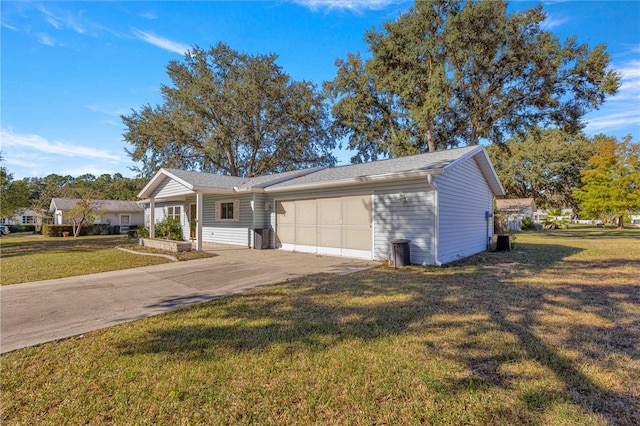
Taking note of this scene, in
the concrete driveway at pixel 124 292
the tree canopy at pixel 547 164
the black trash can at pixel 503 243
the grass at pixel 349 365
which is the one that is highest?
the tree canopy at pixel 547 164

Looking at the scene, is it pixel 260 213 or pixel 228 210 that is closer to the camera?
pixel 260 213

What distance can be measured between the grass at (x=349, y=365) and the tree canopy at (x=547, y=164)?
105ft

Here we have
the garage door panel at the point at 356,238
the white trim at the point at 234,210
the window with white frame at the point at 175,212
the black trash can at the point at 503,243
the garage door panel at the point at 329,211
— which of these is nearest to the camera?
the garage door panel at the point at 356,238

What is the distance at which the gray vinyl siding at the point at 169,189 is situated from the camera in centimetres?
1411

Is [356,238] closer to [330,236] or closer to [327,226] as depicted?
[330,236]

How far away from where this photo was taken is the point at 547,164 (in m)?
34.1

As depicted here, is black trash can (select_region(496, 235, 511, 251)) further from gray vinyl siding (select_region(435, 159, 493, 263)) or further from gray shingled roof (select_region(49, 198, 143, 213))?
gray shingled roof (select_region(49, 198, 143, 213))

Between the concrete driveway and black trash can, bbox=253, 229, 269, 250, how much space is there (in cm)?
293

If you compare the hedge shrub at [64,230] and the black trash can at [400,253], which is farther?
→ the hedge shrub at [64,230]

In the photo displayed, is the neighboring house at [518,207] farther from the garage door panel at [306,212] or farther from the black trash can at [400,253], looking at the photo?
the black trash can at [400,253]

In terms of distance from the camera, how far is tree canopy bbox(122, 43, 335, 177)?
23578 millimetres

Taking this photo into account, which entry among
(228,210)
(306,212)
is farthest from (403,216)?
(228,210)

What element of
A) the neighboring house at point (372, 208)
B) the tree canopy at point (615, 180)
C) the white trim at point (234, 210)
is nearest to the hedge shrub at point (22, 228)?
the neighboring house at point (372, 208)

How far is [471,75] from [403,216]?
1528cm
